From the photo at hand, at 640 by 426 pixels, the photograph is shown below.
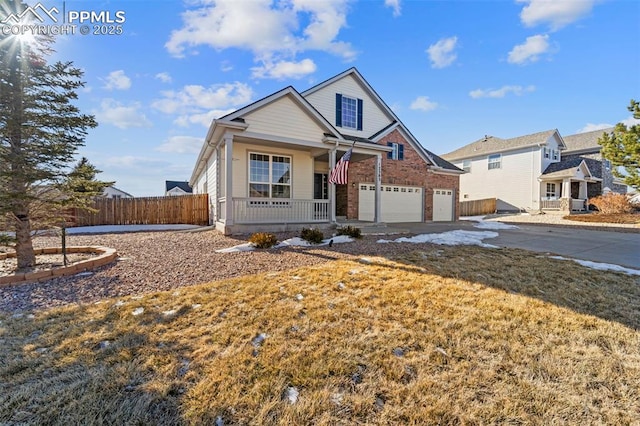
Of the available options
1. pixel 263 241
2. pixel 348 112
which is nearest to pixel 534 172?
pixel 348 112

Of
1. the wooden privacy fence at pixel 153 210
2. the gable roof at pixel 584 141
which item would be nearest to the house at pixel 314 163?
the wooden privacy fence at pixel 153 210

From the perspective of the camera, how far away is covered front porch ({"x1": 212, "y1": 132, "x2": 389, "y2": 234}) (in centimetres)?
984

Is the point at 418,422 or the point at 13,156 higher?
the point at 13,156

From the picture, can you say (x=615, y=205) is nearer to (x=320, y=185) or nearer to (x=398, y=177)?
(x=398, y=177)

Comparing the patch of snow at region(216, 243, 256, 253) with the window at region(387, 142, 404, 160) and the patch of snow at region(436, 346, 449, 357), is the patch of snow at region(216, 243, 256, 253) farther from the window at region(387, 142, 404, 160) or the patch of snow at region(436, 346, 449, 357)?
the window at region(387, 142, 404, 160)

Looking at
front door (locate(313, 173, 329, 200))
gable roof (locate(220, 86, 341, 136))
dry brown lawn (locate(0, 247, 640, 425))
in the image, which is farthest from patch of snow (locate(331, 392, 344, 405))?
front door (locate(313, 173, 329, 200))

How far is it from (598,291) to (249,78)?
13.2 meters

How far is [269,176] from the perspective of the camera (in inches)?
451

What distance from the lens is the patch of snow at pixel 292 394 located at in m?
2.07

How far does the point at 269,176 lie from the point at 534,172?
24886 millimetres

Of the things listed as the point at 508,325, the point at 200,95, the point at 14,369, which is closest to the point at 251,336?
the point at 14,369

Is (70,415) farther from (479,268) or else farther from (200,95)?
(200,95)

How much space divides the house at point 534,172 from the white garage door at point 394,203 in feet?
46.4

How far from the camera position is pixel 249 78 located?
12.5 meters
